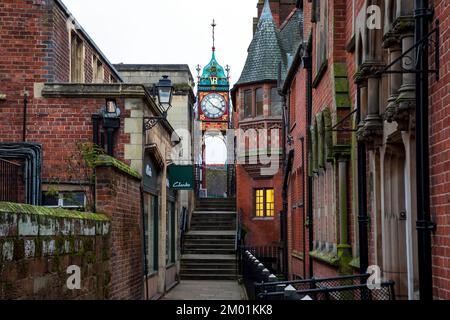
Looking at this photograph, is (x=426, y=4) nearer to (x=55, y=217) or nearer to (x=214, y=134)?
(x=55, y=217)

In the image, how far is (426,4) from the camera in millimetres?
6590

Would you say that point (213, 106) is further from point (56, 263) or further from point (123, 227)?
point (56, 263)

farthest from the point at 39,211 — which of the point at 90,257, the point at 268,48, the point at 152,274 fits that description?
the point at 268,48

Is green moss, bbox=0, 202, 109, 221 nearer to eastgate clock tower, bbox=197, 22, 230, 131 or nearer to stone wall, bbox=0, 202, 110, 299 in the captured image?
stone wall, bbox=0, 202, 110, 299

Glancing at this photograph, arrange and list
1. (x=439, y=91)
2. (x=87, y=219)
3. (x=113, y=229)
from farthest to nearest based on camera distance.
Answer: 1. (x=113, y=229)
2. (x=87, y=219)
3. (x=439, y=91)

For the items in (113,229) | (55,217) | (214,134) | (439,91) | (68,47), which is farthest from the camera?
(214,134)

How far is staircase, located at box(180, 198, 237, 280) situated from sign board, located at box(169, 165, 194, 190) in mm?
5740

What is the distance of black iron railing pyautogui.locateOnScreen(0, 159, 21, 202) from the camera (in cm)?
1317

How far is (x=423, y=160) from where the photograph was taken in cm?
652

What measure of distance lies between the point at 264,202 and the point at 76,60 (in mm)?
16985

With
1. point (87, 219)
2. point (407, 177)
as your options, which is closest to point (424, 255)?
point (407, 177)

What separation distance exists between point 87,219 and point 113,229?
216cm

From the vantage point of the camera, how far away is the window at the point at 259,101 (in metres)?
34.8

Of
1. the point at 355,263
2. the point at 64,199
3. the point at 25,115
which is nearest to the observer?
the point at 355,263
